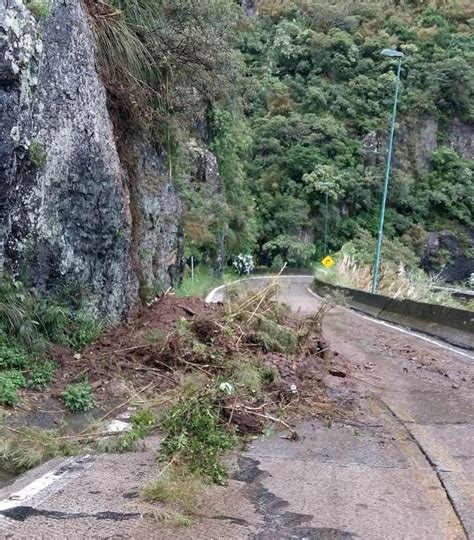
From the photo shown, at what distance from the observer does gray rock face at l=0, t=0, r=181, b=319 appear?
812 cm

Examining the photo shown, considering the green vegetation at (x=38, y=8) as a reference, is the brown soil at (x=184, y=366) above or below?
below

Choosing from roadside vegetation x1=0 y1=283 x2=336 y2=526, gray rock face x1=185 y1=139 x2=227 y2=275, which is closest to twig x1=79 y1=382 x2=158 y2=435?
roadside vegetation x1=0 y1=283 x2=336 y2=526

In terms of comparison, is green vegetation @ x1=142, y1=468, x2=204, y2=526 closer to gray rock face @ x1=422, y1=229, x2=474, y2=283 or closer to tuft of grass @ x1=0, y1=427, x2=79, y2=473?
tuft of grass @ x1=0, y1=427, x2=79, y2=473

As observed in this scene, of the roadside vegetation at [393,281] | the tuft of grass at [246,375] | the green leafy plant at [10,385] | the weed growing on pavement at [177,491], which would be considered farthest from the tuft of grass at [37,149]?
the roadside vegetation at [393,281]

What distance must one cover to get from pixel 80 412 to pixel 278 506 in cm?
324

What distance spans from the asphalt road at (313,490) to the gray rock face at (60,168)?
12.9ft

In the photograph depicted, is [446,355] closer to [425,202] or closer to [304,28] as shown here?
[425,202]

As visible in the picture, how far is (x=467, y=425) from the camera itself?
24.6 ft

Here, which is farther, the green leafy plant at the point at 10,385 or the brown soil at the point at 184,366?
the brown soil at the point at 184,366

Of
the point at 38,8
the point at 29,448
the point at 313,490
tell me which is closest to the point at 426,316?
the point at 38,8

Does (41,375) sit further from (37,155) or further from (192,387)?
(37,155)

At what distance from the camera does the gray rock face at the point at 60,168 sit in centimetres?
812

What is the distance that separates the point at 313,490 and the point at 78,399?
3264 mm

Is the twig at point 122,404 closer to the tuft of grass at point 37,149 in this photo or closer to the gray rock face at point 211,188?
the tuft of grass at point 37,149
